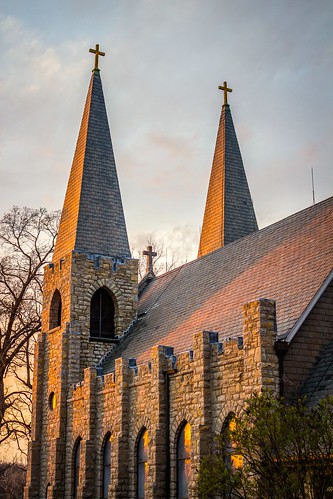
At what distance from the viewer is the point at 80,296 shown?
30625 millimetres

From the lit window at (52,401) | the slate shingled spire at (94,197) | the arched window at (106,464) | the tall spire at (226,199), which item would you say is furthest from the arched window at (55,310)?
the arched window at (106,464)

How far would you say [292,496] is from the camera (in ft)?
44.0

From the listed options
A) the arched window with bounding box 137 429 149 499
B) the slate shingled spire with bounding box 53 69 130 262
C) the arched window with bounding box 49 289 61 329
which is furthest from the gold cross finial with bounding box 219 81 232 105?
the arched window with bounding box 137 429 149 499

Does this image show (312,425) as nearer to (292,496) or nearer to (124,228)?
(292,496)

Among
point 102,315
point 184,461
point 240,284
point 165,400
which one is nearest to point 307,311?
point 240,284

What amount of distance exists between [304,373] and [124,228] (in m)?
15.9

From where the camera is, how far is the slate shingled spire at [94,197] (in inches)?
1257

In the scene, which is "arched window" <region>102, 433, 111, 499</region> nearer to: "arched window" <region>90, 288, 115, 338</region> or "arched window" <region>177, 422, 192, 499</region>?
"arched window" <region>177, 422, 192, 499</region>

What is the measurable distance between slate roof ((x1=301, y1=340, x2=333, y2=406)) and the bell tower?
13.1 meters

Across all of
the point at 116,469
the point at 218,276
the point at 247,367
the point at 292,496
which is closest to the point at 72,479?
the point at 116,469

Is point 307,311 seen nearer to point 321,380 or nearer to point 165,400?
point 321,380

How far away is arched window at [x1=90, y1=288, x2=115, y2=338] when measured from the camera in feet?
101

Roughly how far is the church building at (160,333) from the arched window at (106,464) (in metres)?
0.05

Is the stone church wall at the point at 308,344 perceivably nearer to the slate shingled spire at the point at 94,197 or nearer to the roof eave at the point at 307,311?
the roof eave at the point at 307,311
